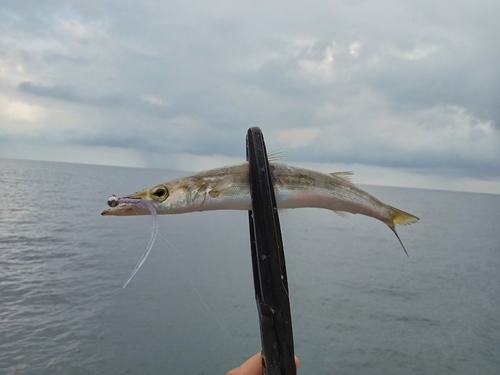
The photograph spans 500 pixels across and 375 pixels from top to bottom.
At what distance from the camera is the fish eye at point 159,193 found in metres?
3.03

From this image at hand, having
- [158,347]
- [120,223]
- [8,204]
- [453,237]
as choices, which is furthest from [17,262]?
[453,237]

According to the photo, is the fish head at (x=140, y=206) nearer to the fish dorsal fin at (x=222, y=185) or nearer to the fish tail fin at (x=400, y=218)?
the fish dorsal fin at (x=222, y=185)

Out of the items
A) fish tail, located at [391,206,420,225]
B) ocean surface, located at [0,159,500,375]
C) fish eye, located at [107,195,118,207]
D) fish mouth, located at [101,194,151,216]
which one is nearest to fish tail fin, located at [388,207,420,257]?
fish tail, located at [391,206,420,225]

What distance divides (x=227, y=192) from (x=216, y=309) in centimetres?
1882

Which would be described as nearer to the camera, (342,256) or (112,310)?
(112,310)

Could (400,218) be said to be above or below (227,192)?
below

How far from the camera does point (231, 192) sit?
286 cm

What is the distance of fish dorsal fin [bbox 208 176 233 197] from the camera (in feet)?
9.41

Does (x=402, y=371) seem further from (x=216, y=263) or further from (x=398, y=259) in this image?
(x=398, y=259)

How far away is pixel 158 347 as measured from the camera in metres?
15.9

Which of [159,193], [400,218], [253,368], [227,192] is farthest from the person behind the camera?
[400,218]

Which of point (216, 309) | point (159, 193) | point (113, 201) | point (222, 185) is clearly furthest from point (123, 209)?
point (216, 309)

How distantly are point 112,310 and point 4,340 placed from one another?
5.04 metres

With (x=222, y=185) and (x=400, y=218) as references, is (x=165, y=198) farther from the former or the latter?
(x=400, y=218)
